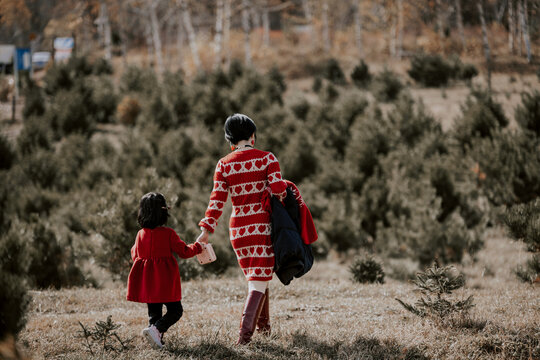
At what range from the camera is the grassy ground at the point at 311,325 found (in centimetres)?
354

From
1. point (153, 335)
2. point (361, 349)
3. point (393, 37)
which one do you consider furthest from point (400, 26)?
point (153, 335)

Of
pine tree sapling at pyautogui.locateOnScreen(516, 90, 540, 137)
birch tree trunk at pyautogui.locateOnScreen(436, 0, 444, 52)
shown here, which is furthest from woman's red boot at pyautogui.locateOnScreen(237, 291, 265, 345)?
birch tree trunk at pyautogui.locateOnScreen(436, 0, 444, 52)

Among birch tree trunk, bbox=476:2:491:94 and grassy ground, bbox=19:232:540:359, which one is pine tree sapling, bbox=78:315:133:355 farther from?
birch tree trunk, bbox=476:2:491:94

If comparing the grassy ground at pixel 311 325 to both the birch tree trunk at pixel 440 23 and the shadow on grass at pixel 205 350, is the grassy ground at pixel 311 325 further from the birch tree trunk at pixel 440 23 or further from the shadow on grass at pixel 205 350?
the birch tree trunk at pixel 440 23

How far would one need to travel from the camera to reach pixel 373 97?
21.8 metres

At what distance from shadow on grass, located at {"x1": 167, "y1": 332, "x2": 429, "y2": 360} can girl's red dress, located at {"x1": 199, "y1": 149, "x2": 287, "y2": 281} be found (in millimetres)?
494

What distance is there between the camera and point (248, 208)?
11.8ft

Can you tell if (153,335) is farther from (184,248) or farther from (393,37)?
(393,37)

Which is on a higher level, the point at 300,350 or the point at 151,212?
the point at 151,212

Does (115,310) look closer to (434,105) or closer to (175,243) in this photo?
(175,243)

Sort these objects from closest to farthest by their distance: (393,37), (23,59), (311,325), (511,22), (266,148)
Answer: (311,325) → (511,22) → (266,148) → (23,59) → (393,37)

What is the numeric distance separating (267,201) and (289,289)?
275 centimetres

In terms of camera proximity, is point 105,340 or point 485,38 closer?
point 105,340

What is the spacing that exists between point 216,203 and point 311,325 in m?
1.41
